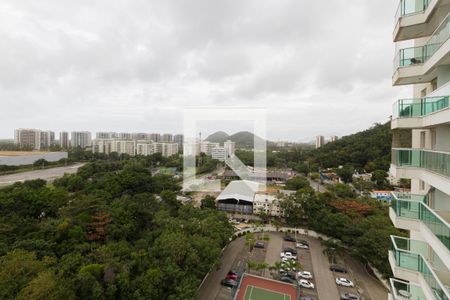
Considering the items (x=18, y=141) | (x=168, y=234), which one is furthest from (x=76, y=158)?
(x=168, y=234)

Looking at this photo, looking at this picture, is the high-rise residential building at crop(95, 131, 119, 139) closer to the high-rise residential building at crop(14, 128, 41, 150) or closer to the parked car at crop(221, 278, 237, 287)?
the high-rise residential building at crop(14, 128, 41, 150)

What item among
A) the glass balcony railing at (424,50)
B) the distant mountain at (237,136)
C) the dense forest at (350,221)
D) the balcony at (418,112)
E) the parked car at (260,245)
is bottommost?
the parked car at (260,245)

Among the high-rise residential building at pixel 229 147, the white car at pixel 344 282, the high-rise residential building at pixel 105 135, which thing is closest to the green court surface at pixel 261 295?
the white car at pixel 344 282

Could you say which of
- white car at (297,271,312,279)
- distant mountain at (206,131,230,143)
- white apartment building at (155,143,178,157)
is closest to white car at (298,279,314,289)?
white car at (297,271,312,279)

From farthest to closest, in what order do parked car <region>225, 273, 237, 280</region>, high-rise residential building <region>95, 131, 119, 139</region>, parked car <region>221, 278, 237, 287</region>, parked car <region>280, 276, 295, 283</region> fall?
high-rise residential building <region>95, 131, 119, 139</region>
parked car <region>225, 273, 237, 280</region>
parked car <region>280, 276, 295, 283</region>
parked car <region>221, 278, 237, 287</region>

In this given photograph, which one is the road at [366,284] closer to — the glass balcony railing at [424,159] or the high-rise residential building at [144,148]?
the glass balcony railing at [424,159]

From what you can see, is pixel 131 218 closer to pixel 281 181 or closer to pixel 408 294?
pixel 408 294
